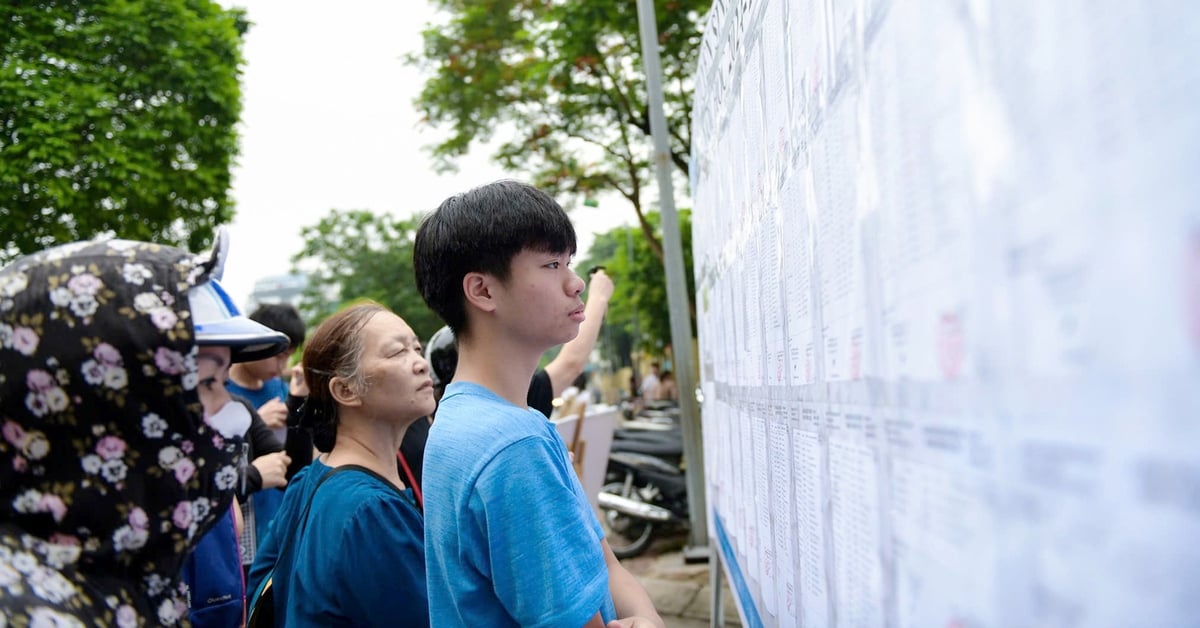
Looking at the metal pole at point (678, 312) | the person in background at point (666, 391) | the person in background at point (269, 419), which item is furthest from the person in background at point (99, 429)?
the person in background at point (666, 391)

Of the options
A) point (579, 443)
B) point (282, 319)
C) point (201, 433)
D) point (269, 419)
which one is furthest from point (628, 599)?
point (579, 443)

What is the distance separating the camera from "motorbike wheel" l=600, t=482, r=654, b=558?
7.10 meters

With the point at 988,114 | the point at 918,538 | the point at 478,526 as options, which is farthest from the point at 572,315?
the point at 988,114

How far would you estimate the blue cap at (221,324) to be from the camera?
142cm

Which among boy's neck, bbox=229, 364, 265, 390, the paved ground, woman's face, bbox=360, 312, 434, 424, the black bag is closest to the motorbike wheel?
the paved ground

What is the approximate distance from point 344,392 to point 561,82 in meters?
7.76

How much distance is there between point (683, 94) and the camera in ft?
31.7

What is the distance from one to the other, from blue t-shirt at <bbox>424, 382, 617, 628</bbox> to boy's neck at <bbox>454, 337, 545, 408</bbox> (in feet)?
0.27

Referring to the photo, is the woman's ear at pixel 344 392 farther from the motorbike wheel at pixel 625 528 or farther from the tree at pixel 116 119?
the tree at pixel 116 119

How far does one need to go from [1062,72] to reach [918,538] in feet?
1.66

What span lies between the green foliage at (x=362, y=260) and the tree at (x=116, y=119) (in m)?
22.2

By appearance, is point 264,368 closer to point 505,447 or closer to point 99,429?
point 99,429

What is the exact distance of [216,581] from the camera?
7.09 ft

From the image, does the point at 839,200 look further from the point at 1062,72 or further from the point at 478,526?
the point at 478,526
